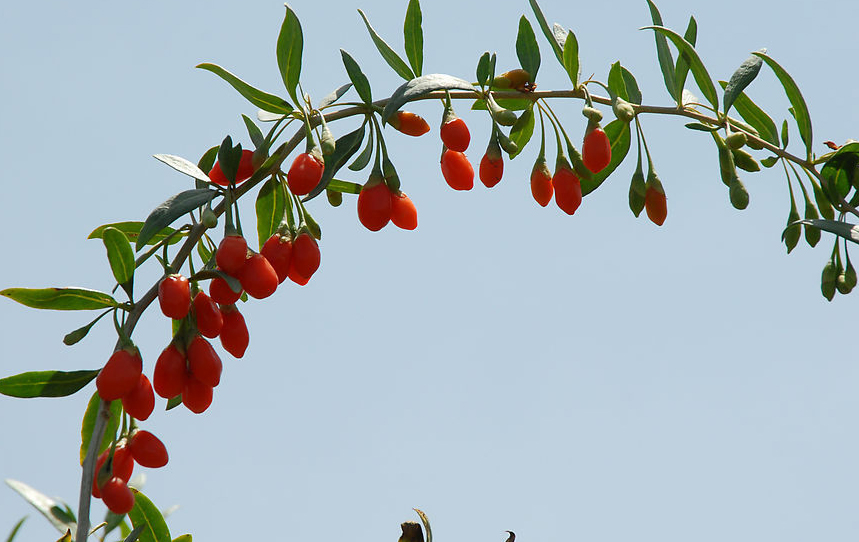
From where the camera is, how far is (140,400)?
72.8 inches

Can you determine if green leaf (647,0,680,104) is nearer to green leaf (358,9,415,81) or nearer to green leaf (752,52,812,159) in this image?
green leaf (752,52,812,159)

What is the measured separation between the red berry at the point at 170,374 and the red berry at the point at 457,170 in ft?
2.35

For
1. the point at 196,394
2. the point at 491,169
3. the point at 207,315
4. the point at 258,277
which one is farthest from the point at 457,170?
the point at 196,394

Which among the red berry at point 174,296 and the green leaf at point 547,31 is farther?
the green leaf at point 547,31

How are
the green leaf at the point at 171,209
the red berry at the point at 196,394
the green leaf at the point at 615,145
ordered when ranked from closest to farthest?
the green leaf at the point at 171,209 → the red berry at the point at 196,394 → the green leaf at the point at 615,145

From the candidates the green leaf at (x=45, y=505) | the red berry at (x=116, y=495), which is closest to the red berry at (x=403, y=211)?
the red berry at (x=116, y=495)

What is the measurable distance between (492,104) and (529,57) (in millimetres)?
164

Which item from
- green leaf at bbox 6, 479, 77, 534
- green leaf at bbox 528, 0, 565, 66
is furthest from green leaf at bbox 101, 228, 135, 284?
green leaf at bbox 528, 0, 565, 66

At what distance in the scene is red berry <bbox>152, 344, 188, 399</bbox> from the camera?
1879 millimetres

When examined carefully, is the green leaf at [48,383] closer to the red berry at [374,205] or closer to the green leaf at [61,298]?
the green leaf at [61,298]

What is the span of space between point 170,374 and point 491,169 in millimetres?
850

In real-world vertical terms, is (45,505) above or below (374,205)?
below

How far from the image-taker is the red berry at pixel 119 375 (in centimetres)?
180

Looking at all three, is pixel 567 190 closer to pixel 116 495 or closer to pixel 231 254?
pixel 231 254
